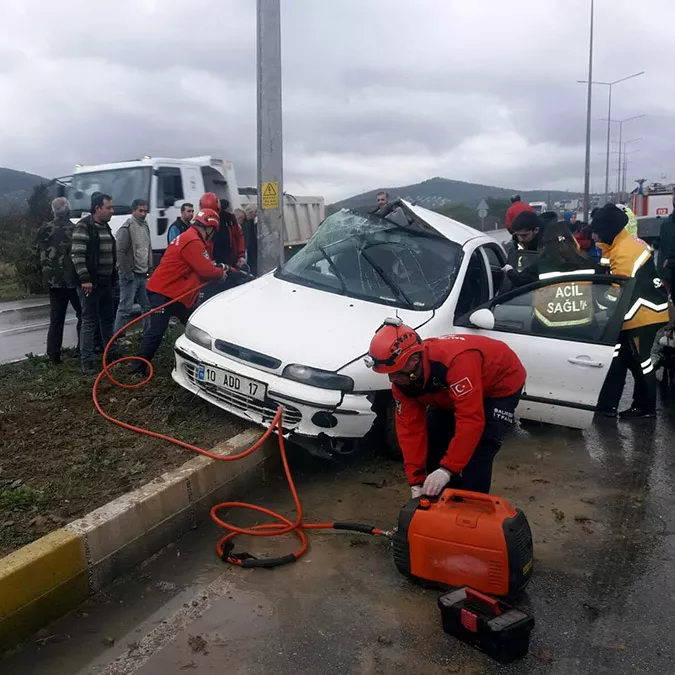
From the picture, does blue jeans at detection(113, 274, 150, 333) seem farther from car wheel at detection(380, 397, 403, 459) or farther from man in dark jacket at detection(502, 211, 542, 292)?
man in dark jacket at detection(502, 211, 542, 292)

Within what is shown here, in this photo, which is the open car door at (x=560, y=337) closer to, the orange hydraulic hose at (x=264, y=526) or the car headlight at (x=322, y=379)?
the car headlight at (x=322, y=379)

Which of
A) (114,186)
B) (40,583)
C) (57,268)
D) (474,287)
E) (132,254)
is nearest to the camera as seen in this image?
(40,583)

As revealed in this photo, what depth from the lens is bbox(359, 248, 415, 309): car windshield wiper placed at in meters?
5.13

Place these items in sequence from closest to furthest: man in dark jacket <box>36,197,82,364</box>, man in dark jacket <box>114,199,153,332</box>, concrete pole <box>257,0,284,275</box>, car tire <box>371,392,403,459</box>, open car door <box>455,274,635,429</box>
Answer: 1. car tire <box>371,392,403,459</box>
2. open car door <box>455,274,635,429</box>
3. man in dark jacket <box>36,197,82,364</box>
4. concrete pole <box>257,0,284,275</box>
5. man in dark jacket <box>114,199,153,332</box>

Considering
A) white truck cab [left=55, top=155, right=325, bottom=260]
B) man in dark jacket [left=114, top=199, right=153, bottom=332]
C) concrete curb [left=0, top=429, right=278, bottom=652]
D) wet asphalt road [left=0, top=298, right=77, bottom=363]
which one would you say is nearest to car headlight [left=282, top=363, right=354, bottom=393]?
concrete curb [left=0, top=429, right=278, bottom=652]

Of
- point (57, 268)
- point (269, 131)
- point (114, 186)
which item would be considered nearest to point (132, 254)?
point (57, 268)

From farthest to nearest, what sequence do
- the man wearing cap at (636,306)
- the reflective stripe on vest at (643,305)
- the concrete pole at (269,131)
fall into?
the concrete pole at (269,131) < the man wearing cap at (636,306) < the reflective stripe on vest at (643,305)

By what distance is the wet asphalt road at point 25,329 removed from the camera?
8.50 m

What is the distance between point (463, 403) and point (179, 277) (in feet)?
11.4

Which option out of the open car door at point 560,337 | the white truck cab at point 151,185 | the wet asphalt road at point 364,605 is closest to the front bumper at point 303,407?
the wet asphalt road at point 364,605

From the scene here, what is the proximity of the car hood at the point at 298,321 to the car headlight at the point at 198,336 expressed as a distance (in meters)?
0.03

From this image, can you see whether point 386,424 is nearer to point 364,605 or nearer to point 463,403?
point 463,403

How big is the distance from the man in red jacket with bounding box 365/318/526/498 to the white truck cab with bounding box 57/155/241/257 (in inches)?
332

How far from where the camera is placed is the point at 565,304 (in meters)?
5.04
